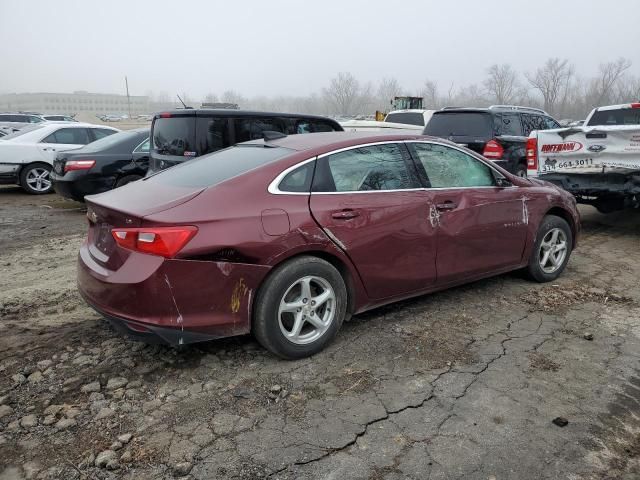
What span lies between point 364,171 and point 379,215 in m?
0.37

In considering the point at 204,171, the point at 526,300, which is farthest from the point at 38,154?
the point at 526,300

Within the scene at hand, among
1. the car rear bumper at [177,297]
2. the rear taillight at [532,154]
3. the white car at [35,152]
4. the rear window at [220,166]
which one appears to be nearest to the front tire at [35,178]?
the white car at [35,152]

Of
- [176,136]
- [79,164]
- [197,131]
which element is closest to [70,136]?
[79,164]

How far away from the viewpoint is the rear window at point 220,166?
11.7 feet

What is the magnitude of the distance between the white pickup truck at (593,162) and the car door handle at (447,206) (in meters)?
3.49

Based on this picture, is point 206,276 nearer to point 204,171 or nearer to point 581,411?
point 204,171

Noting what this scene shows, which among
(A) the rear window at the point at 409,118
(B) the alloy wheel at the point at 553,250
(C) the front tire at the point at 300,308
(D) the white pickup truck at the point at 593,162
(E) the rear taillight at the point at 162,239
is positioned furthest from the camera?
(A) the rear window at the point at 409,118

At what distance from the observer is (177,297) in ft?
9.97

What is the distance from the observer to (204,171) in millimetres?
3791

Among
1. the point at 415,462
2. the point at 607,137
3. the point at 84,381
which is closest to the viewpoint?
the point at 415,462

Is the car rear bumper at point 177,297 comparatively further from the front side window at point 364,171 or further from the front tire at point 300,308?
the front side window at point 364,171

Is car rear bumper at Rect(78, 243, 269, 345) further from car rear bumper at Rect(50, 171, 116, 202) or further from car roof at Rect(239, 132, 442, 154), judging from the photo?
car rear bumper at Rect(50, 171, 116, 202)

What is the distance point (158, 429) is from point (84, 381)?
2.55 feet

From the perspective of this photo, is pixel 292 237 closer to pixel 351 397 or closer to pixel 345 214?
pixel 345 214
